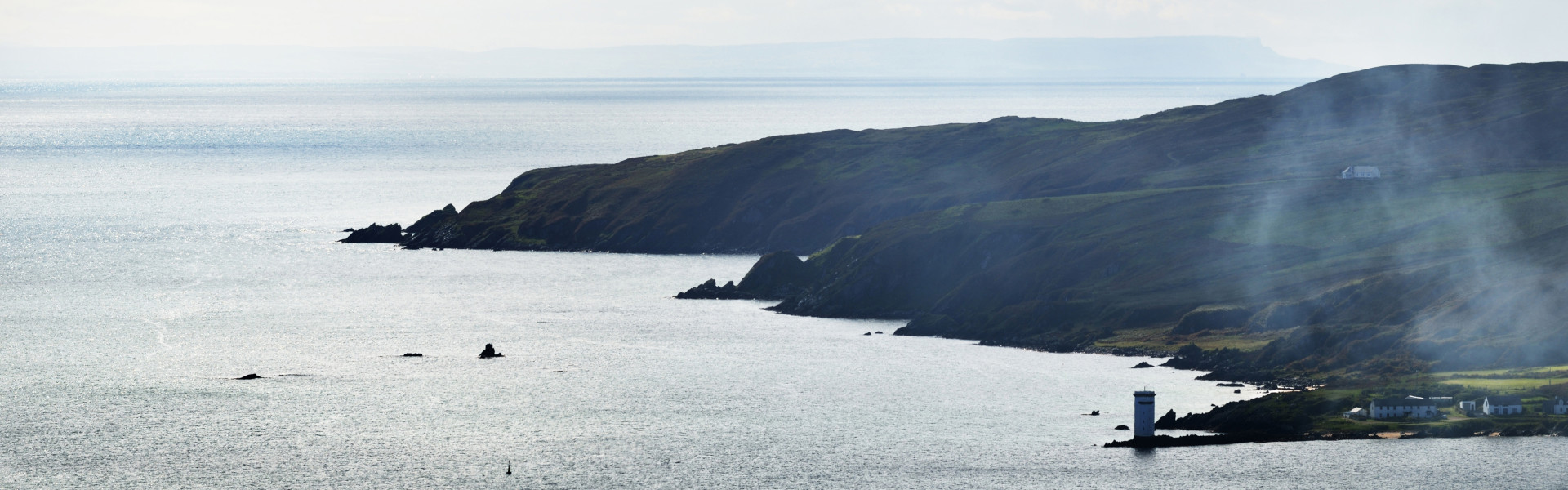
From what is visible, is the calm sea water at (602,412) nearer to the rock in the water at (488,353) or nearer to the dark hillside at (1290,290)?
the rock in the water at (488,353)

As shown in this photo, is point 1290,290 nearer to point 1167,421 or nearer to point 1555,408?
point 1555,408

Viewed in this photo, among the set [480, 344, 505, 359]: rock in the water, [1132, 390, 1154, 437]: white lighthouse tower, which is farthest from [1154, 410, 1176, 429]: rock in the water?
[480, 344, 505, 359]: rock in the water

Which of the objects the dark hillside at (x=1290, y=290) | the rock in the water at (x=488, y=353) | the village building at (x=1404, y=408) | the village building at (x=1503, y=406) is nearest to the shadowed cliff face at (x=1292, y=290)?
the dark hillside at (x=1290, y=290)

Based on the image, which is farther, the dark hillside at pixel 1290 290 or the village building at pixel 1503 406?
the dark hillside at pixel 1290 290

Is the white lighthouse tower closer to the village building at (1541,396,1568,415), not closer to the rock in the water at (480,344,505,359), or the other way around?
the village building at (1541,396,1568,415)

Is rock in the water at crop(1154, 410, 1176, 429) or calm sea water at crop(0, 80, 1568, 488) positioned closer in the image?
calm sea water at crop(0, 80, 1568, 488)

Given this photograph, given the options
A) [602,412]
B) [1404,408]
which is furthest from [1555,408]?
[602,412]
